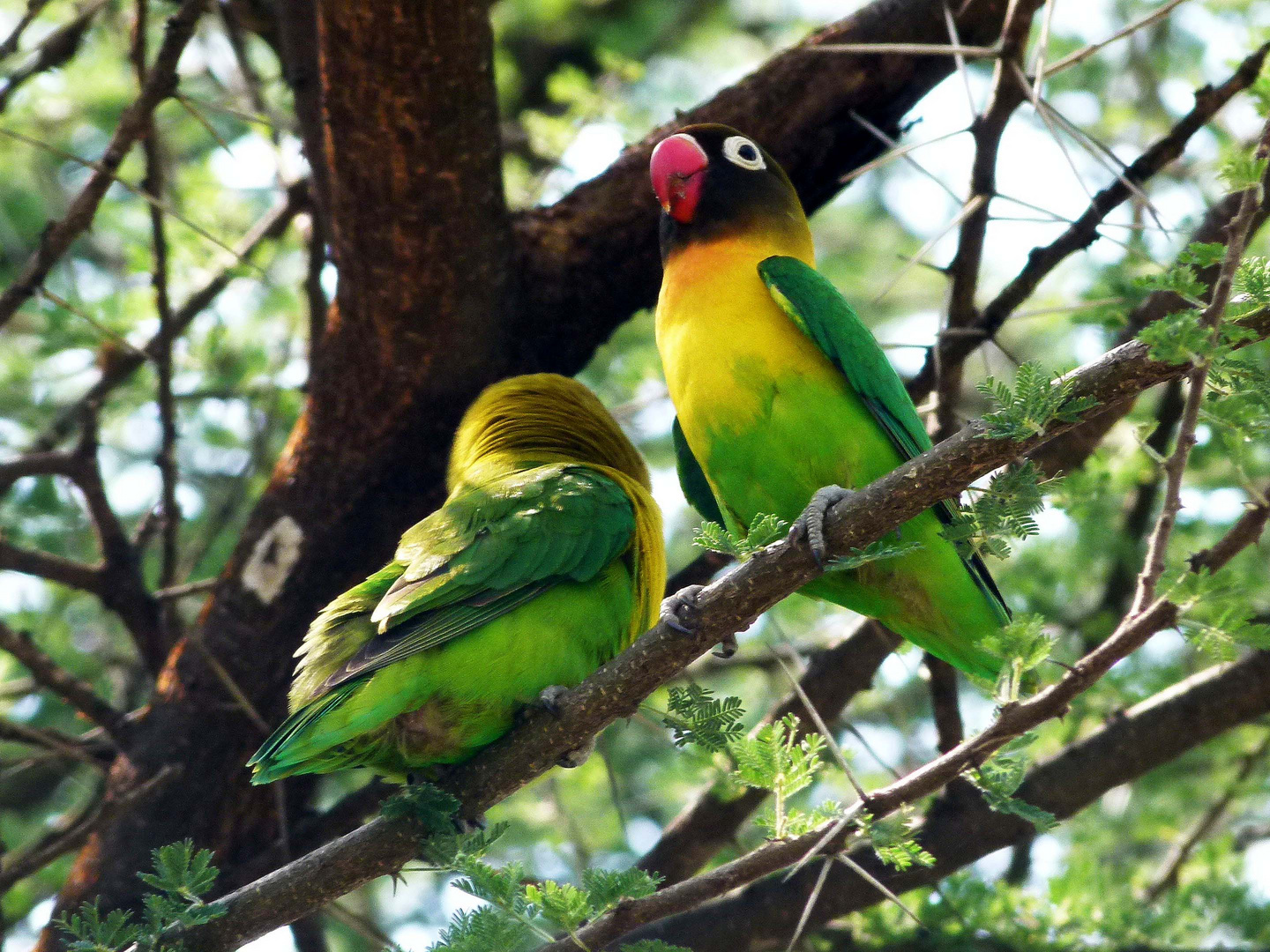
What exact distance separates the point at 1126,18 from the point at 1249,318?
6.48m

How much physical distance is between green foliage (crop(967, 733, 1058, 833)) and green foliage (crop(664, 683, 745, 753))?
0.60 meters

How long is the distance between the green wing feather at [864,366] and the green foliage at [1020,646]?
0.80 metres

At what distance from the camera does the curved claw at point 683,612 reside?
287 centimetres

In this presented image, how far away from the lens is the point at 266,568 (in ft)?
15.5

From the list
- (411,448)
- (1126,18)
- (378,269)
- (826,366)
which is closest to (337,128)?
(378,269)

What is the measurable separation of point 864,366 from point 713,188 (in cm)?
96

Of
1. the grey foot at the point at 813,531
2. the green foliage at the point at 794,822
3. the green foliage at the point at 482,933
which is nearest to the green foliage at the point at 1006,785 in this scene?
the green foliage at the point at 794,822

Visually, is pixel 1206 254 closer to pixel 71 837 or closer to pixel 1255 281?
pixel 1255 281

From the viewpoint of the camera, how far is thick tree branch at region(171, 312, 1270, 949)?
260 centimetres

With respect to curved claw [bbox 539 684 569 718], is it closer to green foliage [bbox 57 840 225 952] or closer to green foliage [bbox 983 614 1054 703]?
green foliage [bbox 57 840 225 952]

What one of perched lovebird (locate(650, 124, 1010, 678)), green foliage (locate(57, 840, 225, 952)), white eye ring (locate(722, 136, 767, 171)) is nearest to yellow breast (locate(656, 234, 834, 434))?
perched lovebird (locate(650, 124, 1010, 678))

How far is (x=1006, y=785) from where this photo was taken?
296 centimetres

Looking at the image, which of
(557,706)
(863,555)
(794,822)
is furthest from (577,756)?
(863,555)

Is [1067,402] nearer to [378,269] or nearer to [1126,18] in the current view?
[378,269]
